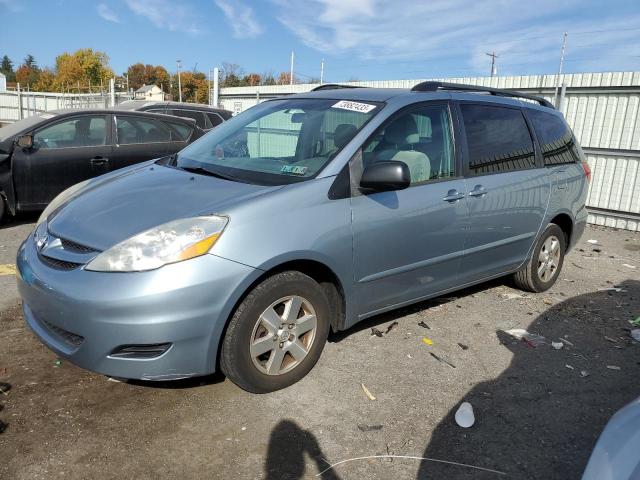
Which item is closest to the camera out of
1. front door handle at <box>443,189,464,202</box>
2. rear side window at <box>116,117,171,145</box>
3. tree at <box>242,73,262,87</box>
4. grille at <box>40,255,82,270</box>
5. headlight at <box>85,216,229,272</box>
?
headlight at <box>85,216,229,272</box>

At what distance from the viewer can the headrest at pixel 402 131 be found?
354 centimetres

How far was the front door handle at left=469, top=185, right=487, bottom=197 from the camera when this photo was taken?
3949mm

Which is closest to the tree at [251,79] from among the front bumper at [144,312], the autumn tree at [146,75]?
the autumn tree at [146,75]

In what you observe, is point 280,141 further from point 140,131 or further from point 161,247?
point 140,131

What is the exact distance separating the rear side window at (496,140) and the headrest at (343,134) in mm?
1090

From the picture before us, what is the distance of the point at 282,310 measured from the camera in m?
3.02

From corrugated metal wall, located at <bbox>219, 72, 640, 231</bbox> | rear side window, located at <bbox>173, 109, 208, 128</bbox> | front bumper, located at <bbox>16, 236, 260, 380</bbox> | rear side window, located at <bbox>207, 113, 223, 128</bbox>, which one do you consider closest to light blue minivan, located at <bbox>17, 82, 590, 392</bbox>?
front bumper, located at <bbox>16, 236, 260, 380</bbox>

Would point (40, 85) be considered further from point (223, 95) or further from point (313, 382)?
point (313, 382)

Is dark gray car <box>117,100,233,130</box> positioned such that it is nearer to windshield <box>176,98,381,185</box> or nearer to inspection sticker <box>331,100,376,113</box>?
windshield <box>176,98,381,185</box>

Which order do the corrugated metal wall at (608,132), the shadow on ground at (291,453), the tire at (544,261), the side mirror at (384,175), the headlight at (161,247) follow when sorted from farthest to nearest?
the corrugated metal wall at (608,132) → the tire at (544,261) → the side mirror at (384,175) → the headlight at (161,247) → the shadow on ground at (291,453)

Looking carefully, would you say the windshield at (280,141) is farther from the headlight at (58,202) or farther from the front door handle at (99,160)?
the front door handle at (99,160)

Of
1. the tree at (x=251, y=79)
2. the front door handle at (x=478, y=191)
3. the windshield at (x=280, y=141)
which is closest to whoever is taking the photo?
the windshield at (x=280, y=141)

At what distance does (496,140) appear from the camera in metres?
4.31

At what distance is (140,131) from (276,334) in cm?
558
